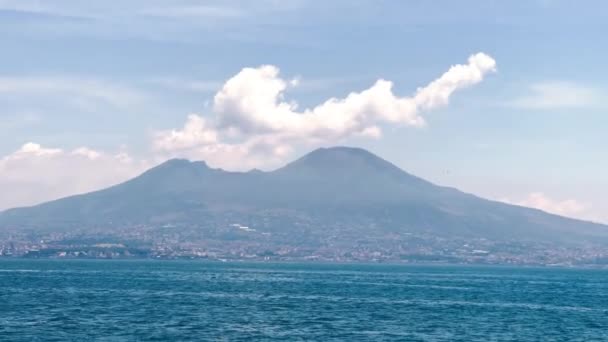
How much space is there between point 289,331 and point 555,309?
5472 cm

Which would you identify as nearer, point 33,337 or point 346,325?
point 33,337

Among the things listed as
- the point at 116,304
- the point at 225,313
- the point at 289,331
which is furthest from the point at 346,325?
the point at 116,304

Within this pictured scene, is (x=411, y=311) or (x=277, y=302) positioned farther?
(x=277, y=302)

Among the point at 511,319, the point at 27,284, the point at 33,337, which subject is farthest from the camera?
the point at 27,284

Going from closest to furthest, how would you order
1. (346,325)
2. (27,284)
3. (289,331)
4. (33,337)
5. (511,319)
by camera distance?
(33,337) < (289,331) < (346,325) < (511,319) < (27,284)

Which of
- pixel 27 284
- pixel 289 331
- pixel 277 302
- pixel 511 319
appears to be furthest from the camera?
pixel 27 284

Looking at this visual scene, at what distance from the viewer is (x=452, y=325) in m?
97.9

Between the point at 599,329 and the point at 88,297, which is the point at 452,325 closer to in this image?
the point at 599,329

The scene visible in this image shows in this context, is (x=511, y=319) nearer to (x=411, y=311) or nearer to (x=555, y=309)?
(x=411, y=311)

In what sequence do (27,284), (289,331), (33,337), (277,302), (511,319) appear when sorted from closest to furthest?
(33,337) → (289,331) → (511,319) → (277,302) → (27,284)

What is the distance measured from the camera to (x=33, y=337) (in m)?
78.2

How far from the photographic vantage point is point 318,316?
101875 mm

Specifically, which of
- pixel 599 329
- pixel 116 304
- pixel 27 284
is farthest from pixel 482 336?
pixel 27 284

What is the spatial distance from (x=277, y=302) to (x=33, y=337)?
49093mm
